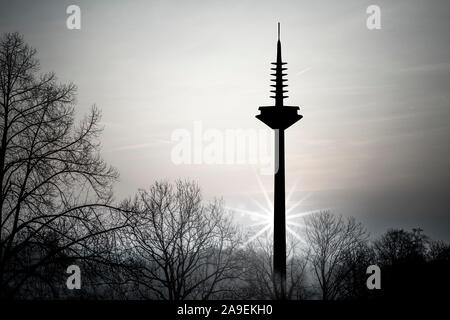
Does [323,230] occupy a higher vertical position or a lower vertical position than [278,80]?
lower

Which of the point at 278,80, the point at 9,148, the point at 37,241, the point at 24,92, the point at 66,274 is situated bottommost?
the point at 66,274

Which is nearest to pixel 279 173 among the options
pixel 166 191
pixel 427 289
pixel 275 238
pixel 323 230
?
pixel 275 238

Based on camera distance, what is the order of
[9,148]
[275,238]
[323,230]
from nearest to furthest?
[9,148]
[275,238]
[323,230]

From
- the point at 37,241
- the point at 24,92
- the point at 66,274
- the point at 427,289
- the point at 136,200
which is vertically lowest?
the point at 427,289

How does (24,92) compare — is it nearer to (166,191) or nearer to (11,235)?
(11,235)

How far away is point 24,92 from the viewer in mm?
16047

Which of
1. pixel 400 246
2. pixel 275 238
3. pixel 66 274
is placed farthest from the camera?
pixel 400 246

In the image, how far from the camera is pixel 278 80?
1240 inches

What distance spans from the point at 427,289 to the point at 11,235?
86.4 ft

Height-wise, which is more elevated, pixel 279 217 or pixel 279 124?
pixel 279 124

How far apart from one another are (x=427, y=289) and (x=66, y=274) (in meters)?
25.0
